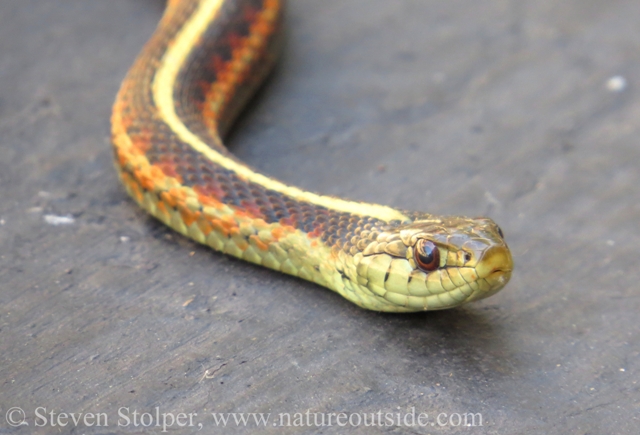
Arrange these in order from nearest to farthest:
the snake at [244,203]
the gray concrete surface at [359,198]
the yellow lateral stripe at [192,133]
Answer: the gray concrete surface at [359,198]
the snake at [244,203]
the yellow lateral stripe at [192,133]

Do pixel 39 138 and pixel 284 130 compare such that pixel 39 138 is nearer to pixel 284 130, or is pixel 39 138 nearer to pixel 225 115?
pixel 225 115

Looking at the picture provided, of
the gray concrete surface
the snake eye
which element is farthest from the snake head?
the gray concrete surface

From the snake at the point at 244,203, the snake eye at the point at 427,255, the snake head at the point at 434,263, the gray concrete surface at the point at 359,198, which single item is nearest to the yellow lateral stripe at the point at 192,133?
the snake at the point at 244,203

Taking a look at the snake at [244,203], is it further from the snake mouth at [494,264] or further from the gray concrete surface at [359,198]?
the gray concrete surface at [359,198]

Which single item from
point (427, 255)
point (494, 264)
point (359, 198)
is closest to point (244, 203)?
point (359, 198)

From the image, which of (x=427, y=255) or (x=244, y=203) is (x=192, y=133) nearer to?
(x=244, y=203)

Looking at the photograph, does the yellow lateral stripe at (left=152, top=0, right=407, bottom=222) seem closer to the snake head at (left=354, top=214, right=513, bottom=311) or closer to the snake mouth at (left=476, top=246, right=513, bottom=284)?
the snake head at (left=354, top=214, right=513, bottom=311)

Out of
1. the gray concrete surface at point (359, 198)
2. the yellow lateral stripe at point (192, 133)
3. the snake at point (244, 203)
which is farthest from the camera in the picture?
the yellow lateral stripe at point (192, 133)
